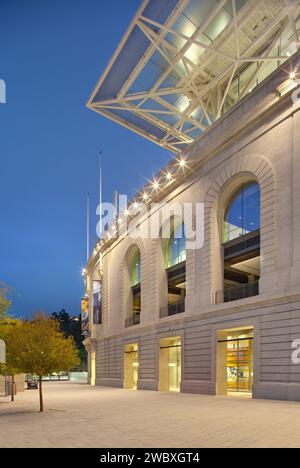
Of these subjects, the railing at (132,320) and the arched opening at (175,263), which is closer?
the arched opening at (175,263)

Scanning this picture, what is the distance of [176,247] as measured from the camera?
35.1m

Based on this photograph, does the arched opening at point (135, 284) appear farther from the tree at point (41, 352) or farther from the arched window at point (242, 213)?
the tree at point (41, 352)

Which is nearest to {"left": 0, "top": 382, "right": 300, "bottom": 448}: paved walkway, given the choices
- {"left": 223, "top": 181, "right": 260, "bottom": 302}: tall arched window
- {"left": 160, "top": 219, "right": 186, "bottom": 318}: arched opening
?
{"left": 223, "top": 181, "right": 260, "bottom": 302}: tall arched window

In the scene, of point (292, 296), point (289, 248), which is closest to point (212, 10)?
point (289, 248)

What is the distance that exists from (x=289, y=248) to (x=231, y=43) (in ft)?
78.0

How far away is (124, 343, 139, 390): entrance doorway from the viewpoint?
41375mm

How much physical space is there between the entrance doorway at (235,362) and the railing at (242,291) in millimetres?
1960

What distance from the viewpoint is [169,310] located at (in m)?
34.7

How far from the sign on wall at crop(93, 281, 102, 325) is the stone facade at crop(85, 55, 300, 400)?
503 inches

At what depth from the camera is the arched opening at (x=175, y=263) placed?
33531 millimetres
